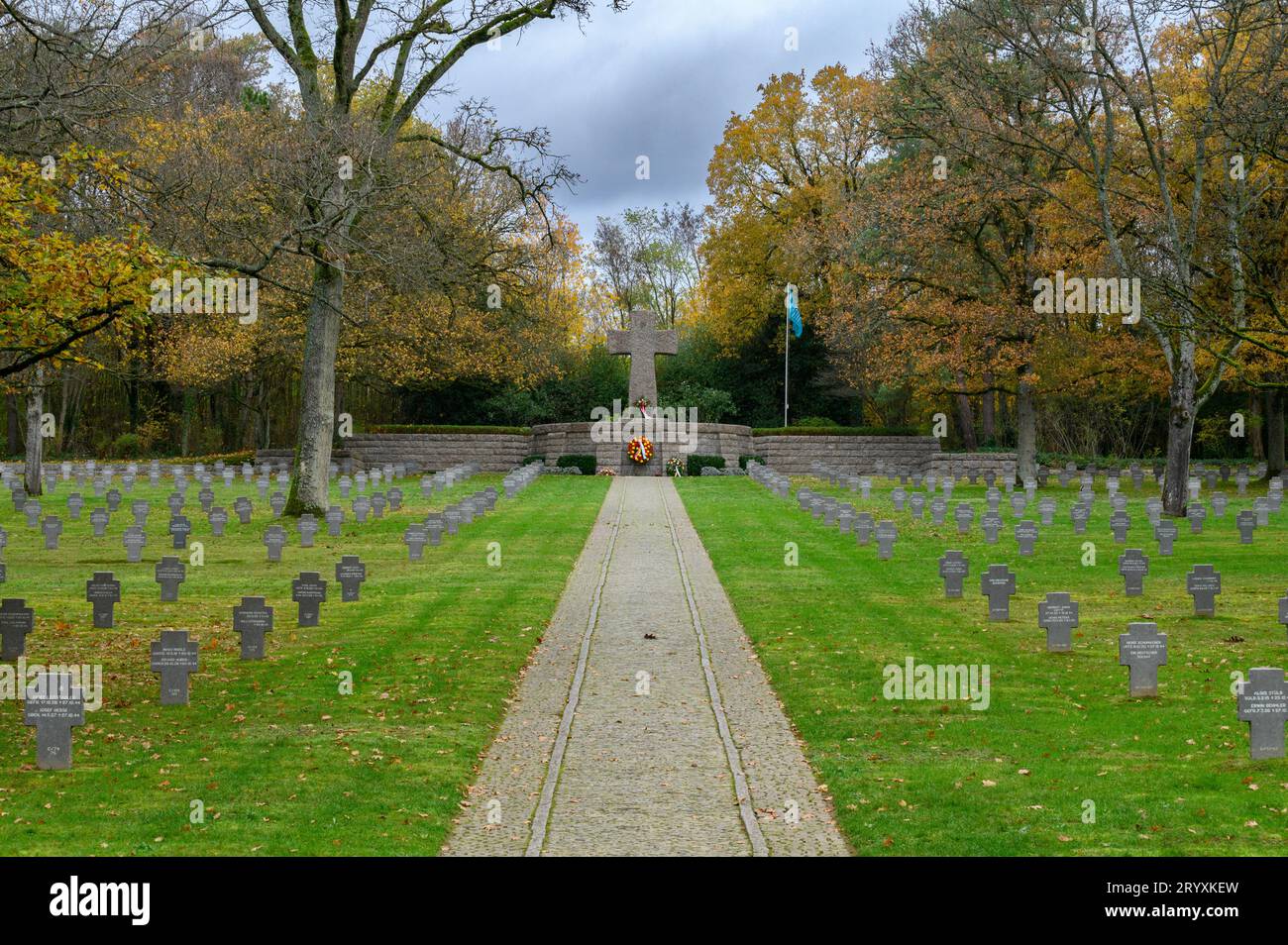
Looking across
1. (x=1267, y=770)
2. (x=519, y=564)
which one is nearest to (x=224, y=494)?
(x=519, y=564)

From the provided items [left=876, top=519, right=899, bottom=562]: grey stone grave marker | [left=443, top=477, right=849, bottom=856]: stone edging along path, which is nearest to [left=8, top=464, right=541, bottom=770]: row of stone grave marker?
[left=443, top=477, right=849, bottom=856]: stone edging along path

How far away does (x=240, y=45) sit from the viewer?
6050 centimetres

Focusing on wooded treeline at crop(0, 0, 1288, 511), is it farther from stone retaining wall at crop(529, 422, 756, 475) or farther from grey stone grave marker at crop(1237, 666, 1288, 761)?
grey stone grave marker at crop(1237, 666, 1288, 761)

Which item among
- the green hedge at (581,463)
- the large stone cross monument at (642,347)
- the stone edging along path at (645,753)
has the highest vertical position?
the large stone cross monument at (642,347)

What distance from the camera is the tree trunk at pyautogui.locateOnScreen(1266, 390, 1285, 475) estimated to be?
41.8 metres

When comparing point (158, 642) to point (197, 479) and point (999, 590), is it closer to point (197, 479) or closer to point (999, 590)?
point (999, 590)

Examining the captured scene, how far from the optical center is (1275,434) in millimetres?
41875

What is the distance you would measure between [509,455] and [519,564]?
29.7m

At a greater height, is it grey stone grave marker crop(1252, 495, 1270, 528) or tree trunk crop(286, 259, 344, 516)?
tree trunk crop(286, 259, 344, 516)

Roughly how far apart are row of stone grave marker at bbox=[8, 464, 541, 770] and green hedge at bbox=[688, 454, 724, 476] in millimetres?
28837

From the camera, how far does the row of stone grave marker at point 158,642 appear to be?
997 centimetres

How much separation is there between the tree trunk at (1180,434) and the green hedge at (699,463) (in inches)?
799

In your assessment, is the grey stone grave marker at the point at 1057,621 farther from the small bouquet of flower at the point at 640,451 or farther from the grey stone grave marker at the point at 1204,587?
the small bouquet of flower at the point at 640,451

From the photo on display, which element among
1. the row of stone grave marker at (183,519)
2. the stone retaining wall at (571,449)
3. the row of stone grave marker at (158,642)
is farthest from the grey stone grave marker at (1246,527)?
the stone retaining wall at (571,449)
